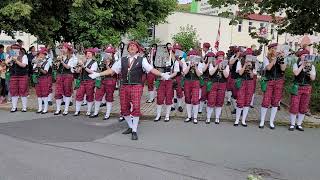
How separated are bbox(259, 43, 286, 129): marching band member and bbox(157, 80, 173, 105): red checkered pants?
7.54ft

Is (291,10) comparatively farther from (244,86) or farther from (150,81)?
(244,86)

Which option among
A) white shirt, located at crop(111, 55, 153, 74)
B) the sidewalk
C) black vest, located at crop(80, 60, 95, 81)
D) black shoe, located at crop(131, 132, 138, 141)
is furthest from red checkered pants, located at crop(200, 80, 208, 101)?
black vest, located at crop(80, 60, 95, 81)

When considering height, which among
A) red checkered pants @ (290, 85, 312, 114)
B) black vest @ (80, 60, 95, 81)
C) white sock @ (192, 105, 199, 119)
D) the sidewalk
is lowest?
the sidewalk

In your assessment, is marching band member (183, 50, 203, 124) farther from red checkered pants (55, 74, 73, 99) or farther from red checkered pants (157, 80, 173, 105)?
red checkered pants (55, 74, 73, 99)

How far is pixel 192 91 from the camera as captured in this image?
1119 centimetres

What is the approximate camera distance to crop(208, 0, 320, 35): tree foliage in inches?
571

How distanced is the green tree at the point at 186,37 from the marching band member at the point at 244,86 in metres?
25.9

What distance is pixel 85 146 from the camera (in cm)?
852

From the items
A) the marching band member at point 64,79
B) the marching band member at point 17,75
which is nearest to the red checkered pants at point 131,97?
the marching band member at point 64,79

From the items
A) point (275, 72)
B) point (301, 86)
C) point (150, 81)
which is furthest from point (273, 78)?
point (150, 81)

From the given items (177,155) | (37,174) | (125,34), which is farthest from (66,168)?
(125,34)

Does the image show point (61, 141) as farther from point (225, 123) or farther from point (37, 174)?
point (225, 123)

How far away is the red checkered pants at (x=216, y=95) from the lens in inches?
439

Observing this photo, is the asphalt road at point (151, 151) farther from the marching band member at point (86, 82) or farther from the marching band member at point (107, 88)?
the marching band member at point (86, 82)
